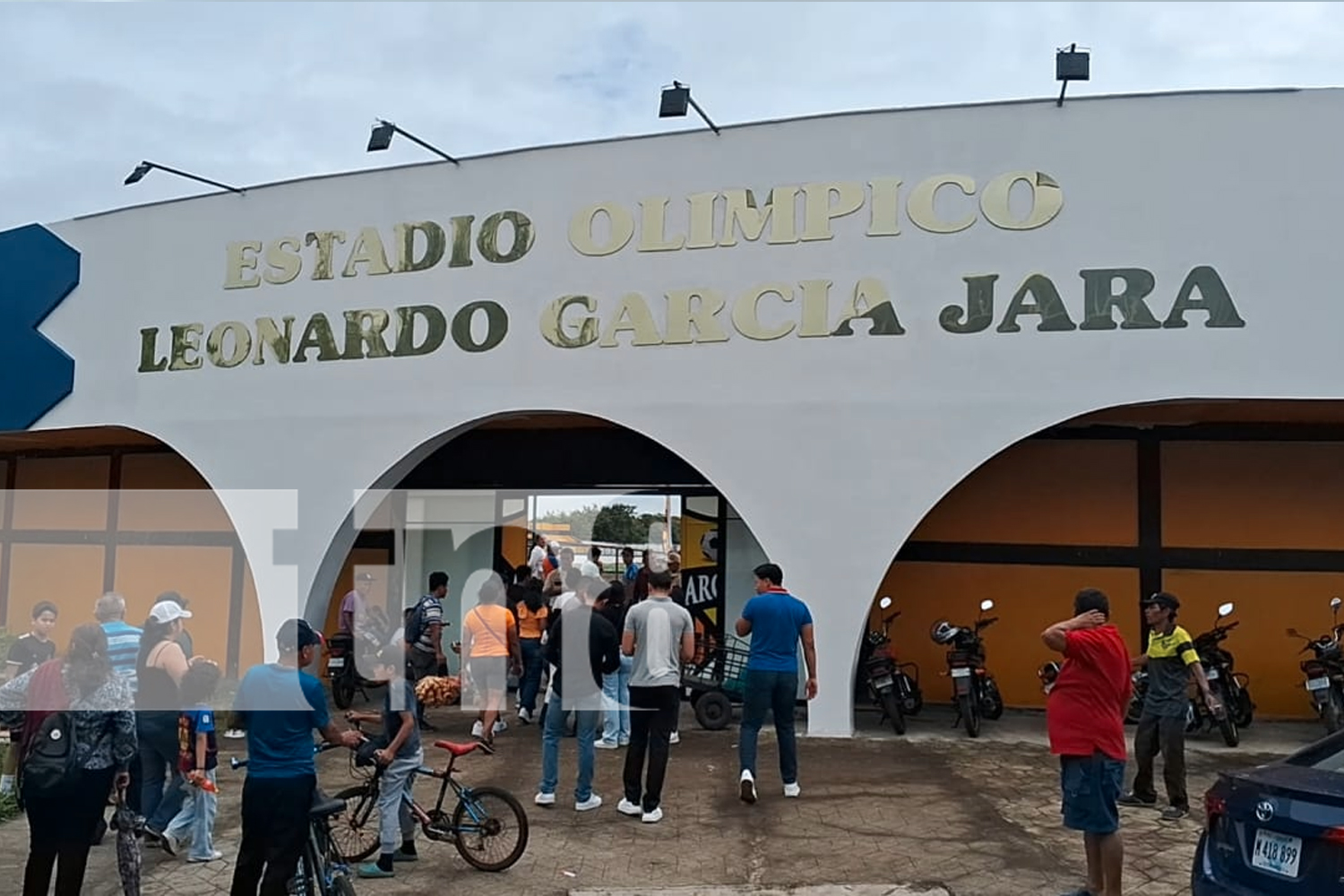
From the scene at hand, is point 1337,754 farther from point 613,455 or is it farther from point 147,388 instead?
point 147,388

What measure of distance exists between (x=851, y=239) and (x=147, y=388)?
817cm

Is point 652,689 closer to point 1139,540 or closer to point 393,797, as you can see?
point 393,797

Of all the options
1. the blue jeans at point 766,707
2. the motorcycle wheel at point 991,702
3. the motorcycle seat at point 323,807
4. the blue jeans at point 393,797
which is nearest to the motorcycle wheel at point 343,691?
the blue jeans at point 766,707

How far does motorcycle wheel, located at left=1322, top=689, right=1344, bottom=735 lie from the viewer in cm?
945

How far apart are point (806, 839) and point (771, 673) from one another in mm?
1143

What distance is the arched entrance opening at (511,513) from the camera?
1179 centimetres

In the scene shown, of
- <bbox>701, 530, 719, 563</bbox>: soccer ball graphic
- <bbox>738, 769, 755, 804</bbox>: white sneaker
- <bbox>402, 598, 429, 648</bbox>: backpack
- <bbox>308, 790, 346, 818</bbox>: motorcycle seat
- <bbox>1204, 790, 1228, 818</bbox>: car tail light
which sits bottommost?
<bbox>738, 769, 755, 804</bbox>: white sneaker

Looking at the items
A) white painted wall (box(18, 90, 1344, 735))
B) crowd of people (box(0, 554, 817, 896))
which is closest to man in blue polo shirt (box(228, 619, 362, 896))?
crowd of people (box(0, 554, 817, 896))

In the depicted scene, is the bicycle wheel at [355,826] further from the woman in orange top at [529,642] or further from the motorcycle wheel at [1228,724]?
the motorcycle wheel at [1228,724]

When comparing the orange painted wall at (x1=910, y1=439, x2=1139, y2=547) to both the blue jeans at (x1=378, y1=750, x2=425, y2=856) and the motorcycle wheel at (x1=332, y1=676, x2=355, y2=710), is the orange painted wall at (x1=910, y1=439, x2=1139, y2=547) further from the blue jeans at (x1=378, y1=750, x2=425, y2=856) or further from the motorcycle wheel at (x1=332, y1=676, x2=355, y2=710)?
the blue jeans at (x1=378, y1=750, x2=425, y2=856)

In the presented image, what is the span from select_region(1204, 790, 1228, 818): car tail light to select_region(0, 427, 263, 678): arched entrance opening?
1180cm

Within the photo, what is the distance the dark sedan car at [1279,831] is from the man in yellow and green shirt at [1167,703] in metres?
2.47

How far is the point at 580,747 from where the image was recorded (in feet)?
23.7

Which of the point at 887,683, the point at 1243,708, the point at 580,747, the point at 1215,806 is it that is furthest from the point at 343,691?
the point at 1215,806
